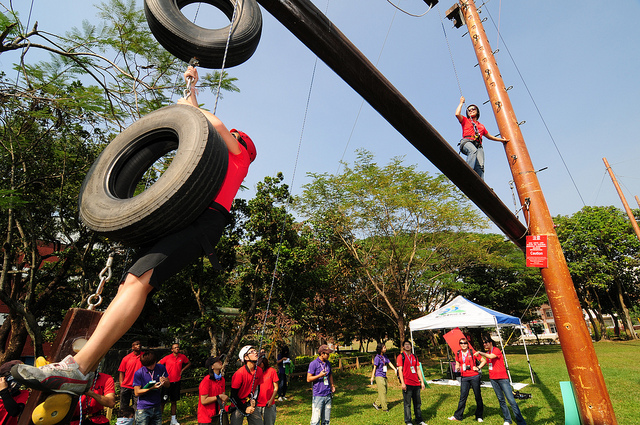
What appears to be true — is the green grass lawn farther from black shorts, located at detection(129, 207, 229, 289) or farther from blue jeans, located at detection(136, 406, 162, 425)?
black shorts, located at detection(129, 207, 229, 289)

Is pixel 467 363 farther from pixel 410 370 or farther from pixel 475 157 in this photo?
pixel 475 157

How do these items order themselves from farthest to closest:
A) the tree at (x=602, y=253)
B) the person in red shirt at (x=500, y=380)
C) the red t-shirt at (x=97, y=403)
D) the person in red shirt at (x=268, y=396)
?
the tree at (x=602, y=253)
the person in red shirt at (x=500, y=380)
the person in red shirt at (x=268, y=396)
the red t-shirt at (x=97, y=403)

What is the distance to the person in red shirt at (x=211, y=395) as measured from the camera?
5.31m

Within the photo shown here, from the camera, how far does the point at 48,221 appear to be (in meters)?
11.8

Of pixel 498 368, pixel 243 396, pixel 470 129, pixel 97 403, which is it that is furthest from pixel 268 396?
pixel 470 129

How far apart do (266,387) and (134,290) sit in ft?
15.0

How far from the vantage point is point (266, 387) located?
5316 mm

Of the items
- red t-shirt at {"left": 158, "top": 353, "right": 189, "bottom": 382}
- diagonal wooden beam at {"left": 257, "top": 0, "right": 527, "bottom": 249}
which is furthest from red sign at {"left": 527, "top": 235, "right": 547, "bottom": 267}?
red t-shirt at {"left": 158, "top": 353, "right": 189, "bottom": 382}

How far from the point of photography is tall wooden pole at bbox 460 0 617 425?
3361 mm

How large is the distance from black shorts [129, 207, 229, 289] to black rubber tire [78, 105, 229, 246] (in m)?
0.05

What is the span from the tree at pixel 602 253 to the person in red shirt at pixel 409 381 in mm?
26991

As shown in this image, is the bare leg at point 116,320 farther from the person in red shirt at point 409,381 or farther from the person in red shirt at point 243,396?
the person in red shirt at point 409,381

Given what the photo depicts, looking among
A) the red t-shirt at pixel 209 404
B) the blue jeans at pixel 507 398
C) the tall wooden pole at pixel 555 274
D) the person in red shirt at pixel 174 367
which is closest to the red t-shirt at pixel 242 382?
the red t-shirt at pixel 209 404

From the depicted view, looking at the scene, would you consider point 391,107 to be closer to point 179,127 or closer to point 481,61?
point 179,127
